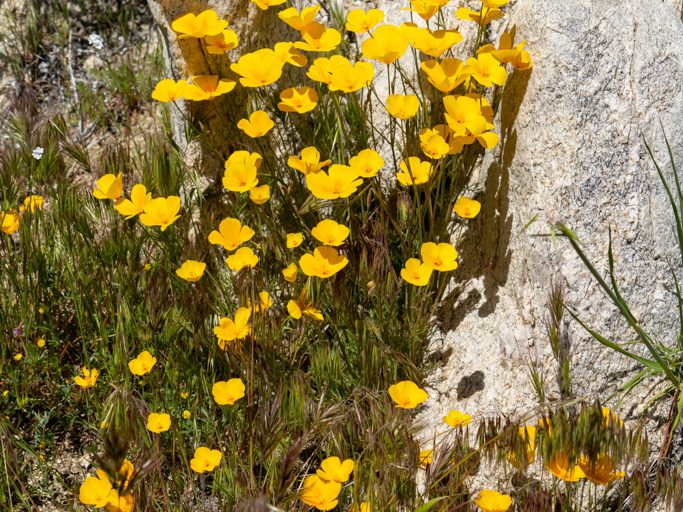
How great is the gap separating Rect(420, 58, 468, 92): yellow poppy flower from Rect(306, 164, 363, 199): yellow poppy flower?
1.30 feet

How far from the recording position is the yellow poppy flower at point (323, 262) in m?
2.56

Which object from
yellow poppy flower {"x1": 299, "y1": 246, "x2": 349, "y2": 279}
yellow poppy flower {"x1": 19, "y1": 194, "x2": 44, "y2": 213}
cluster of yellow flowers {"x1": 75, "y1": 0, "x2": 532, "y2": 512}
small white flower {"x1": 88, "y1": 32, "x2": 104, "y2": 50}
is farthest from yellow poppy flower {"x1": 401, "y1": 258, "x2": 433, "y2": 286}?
small white flower {"x1": 88, "y1": 32, "x2": 104, "y2": 50}

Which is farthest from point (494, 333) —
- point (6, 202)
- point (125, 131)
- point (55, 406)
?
point (125, 131)

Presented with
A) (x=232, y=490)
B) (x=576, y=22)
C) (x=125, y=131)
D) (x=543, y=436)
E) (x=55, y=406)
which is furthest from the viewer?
(x=125, y=131)

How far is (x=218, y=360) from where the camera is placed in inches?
108

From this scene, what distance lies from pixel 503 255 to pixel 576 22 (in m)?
0.81

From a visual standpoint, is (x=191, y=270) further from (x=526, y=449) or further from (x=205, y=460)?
(x=526, y=449)

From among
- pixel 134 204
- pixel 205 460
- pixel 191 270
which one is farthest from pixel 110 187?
pixel 205 460

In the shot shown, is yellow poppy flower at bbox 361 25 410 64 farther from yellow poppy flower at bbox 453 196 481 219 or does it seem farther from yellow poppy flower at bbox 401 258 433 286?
yellow poppy flower at bbox 401 258 433 286

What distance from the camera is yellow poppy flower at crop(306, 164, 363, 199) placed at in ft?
8.64

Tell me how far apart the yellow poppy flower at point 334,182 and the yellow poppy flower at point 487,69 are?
509mm

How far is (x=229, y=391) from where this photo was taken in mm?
2424

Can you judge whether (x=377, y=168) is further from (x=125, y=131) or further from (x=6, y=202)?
(x=125, y=131)

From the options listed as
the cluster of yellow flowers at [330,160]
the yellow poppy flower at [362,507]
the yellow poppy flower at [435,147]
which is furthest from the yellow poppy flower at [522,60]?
the yellow poppy flower at [362,507]
